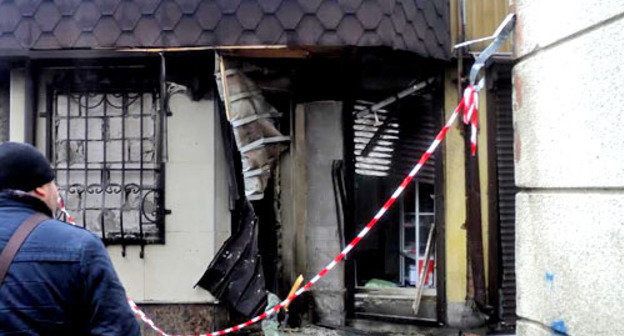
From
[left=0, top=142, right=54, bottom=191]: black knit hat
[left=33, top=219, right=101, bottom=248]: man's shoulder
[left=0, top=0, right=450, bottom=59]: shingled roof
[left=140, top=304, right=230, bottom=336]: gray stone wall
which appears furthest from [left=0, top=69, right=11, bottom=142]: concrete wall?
[left=33, top=219, right=101, bottom=248]: man's shoulder

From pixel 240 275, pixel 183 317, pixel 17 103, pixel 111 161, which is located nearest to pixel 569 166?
pixel 240 275

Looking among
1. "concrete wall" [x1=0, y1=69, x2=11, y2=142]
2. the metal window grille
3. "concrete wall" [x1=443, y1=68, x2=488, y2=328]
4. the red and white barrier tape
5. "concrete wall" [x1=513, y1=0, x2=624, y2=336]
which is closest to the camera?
"concrete wall" [x1=513, y1=0, x2=624, y2=336]

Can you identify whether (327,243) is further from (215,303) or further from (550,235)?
(550,235)

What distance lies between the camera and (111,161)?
845 cm

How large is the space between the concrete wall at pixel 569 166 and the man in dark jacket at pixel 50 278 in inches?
81.8

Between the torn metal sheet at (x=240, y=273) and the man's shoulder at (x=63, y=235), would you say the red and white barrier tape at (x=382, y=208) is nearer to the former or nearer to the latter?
the torn metal sheet at (x=240, y=273)

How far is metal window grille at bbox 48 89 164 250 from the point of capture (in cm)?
837

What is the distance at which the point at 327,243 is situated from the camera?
8820mm

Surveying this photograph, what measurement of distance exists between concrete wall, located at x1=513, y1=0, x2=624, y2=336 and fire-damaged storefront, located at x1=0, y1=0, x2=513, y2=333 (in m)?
3.46

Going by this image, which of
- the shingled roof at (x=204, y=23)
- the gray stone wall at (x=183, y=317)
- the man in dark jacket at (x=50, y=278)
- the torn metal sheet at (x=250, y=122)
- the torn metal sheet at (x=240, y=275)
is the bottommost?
the gray stone wall at (x=183, y=317)

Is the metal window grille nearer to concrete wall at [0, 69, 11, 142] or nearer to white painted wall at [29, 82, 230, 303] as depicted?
white painted wall at [29, 82, 230, 303]

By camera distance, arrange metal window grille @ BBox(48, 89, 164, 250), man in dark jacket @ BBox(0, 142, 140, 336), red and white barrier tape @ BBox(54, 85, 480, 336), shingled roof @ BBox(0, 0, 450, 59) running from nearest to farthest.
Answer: man in dark jacket @ BBox(0, 142, 140, 336)
shingled roof @ BBox(0, 0, 450, 59)
red and white barrier tape @ BBox(54, 85, 480, 336)
metal window grille @ BBox(48, 89, 164, 250)

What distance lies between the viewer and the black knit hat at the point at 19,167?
305cm

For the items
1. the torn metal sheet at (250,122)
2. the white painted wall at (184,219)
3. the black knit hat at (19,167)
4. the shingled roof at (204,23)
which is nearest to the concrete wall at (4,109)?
the shingled roof at (204,23)
